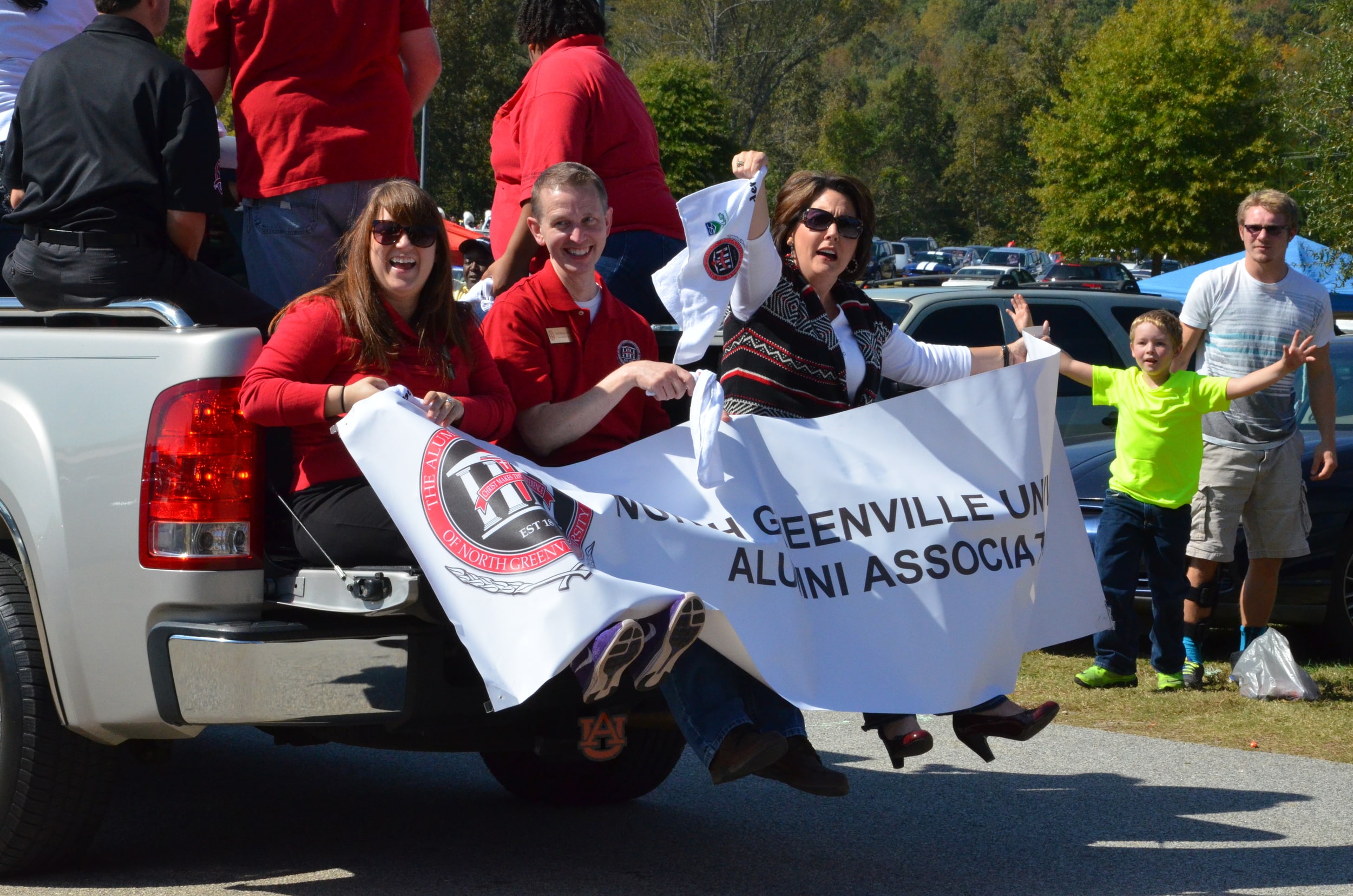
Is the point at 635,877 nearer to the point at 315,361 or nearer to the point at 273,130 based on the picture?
the point at 315,361

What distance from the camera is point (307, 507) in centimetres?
369

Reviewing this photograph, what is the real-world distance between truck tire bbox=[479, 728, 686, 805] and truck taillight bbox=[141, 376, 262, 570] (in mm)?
1718

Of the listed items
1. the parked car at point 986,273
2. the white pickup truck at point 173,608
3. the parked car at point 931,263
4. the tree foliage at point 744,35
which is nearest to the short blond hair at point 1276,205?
the white pickup truck at point 173,608

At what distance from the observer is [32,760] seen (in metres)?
3.74

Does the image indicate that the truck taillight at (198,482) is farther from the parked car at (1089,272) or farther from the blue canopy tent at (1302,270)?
the parked car at (1089,272)

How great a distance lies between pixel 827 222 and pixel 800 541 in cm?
109

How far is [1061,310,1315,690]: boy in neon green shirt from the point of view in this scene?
672 cm

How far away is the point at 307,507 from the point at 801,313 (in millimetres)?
1579

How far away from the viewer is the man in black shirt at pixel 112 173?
429cm

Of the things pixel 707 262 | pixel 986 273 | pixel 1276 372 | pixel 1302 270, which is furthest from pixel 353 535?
pixel 986 273

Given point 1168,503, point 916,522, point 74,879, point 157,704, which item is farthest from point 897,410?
point 1168,503

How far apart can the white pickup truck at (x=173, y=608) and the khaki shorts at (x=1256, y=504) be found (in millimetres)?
4173

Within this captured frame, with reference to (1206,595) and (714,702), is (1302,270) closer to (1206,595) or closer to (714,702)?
(1206,595)

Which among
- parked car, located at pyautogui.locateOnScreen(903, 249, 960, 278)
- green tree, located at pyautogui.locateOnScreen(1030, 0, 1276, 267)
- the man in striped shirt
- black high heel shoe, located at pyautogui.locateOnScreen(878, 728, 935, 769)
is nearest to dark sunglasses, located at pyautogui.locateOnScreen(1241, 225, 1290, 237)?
the man in striped shirt
